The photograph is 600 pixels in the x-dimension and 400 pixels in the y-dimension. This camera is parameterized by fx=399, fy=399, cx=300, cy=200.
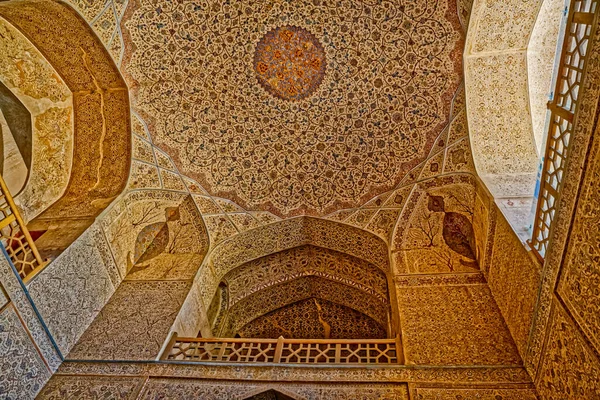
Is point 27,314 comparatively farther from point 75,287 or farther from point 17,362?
A: point 75,287

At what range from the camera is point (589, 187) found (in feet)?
9.72

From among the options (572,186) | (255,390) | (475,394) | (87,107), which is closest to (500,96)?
(572,186)

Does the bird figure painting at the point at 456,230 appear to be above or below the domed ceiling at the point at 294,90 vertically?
below

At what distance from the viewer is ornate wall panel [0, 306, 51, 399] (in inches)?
145

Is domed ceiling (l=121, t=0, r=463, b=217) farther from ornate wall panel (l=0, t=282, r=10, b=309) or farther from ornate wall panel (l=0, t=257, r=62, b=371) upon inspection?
ornate wall panel (l=0, t=282, r=10, b=309)

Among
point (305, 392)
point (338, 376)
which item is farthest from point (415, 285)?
point (305, 392)

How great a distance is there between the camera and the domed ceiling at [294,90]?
19.6ft

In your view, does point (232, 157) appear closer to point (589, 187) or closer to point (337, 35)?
point (337, 35)

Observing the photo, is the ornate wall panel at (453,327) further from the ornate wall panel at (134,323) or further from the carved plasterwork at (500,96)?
the ornate wall panel at (134,323)

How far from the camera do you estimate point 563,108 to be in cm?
344

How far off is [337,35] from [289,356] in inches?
186

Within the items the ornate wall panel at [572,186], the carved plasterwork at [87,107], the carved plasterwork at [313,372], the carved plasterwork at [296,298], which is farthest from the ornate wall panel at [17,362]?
the ornate wall panel at [572,186]

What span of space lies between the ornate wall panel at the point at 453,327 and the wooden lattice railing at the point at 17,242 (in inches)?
164

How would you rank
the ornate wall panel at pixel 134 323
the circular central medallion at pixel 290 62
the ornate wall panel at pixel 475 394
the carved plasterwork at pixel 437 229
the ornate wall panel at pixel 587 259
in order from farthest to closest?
the circular central medallion at pixel 290 62 < the carved plasterwork at pixel 437 229 < the ornate wall panel at pixel 134 323 < the ornate wall panel at pixel 475 394 < the ornate wall panel at pixel 587 259
